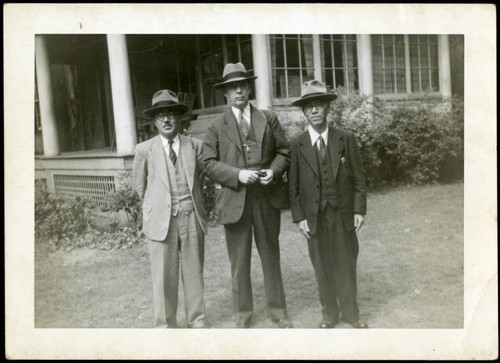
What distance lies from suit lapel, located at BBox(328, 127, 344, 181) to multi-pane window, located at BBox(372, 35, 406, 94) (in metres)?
5.69

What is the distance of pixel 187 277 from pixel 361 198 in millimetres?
1585

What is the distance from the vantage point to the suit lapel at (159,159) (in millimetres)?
3715

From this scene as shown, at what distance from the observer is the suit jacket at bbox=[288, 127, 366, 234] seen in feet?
12.0

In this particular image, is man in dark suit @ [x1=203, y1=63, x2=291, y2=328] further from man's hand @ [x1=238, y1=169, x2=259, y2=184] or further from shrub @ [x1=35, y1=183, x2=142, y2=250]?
shrub @ [x1=35, y1=183, x2=142, y2=250]

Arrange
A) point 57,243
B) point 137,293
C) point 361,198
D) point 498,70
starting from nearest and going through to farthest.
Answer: point 361,198 < point 498,70 < point 137,293 < point 57,243

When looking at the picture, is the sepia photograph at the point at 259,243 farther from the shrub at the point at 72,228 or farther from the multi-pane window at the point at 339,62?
the multi-pane window at the point at 339,62

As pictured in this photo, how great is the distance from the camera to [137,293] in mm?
4637

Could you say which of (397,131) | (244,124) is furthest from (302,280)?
(397,131)

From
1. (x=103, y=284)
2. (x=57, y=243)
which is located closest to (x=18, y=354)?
(x=103, y=284)

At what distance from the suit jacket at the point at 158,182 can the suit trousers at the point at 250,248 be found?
32cm

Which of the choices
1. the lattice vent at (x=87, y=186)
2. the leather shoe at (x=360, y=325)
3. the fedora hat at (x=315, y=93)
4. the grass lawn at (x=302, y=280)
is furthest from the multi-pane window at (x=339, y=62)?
the leather shoe at (x=360, y=325)

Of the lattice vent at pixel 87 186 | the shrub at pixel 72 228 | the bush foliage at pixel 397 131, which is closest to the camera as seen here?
the shrub at pixel 72 228

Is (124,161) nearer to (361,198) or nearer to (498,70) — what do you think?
(361,198)

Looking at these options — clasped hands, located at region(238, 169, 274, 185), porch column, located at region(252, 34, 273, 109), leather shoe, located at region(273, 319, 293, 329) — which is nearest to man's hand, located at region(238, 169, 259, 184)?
clasped hands, located at region(238, 169, 274, 185)
